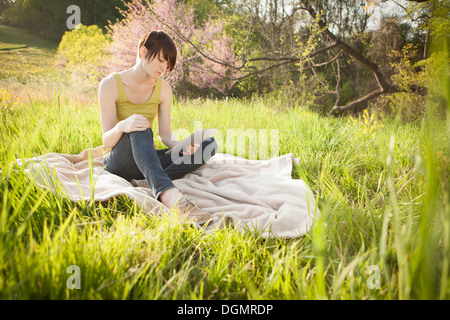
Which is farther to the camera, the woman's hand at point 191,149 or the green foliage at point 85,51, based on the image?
the green foliage at point 85,51

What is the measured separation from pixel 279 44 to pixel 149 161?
8805mm

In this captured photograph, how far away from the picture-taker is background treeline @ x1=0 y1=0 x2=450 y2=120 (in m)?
4.82

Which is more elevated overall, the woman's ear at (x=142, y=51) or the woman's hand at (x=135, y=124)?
the woman's ear at (x=142, y=51)

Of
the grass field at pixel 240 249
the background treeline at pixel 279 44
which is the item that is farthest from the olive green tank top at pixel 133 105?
the background treeline at pixel 279 44

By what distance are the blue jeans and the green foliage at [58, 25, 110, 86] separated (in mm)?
8213

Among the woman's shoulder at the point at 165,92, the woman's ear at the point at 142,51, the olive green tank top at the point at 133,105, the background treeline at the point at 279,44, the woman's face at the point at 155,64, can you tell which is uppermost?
the background treeline at the point at 279,44

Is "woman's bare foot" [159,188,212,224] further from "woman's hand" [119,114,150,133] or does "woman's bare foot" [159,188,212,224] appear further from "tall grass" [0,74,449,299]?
"woman's hand" [119,114,150,133]

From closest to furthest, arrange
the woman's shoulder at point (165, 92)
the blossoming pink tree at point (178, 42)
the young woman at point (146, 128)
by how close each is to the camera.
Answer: the young woman at point (146, 128)
the woman's shoulder at point (165, 92)
the blossoming pink tree at point (178, 42)

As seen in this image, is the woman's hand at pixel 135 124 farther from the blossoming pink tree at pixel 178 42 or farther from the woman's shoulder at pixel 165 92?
the blossoming pink tree at pixel 178 42

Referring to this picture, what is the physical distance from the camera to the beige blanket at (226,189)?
50.8 inches

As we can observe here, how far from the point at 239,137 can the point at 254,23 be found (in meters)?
7.14
